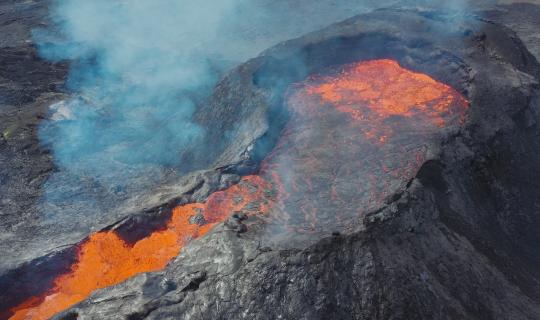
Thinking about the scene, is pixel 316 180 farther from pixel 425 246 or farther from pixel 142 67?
pixel 142 67

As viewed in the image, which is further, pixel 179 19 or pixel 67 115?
pixel 179 19

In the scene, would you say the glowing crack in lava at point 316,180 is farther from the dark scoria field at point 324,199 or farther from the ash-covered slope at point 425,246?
the ash-covered slope at point 425,246

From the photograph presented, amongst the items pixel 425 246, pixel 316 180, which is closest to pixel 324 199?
pixel 316 180

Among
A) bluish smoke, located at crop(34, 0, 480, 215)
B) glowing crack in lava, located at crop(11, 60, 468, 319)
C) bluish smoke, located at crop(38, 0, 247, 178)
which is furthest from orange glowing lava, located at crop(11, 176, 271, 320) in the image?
bluish smoke, located at crop(38, 0, 247, 178)

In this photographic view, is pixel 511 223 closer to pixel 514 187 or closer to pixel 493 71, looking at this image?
pixel 514 187

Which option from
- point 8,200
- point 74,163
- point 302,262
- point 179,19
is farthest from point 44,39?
point 302,262

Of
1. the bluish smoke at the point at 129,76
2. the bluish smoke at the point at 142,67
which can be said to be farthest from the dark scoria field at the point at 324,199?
the bluish smoke at the point at 129,76
